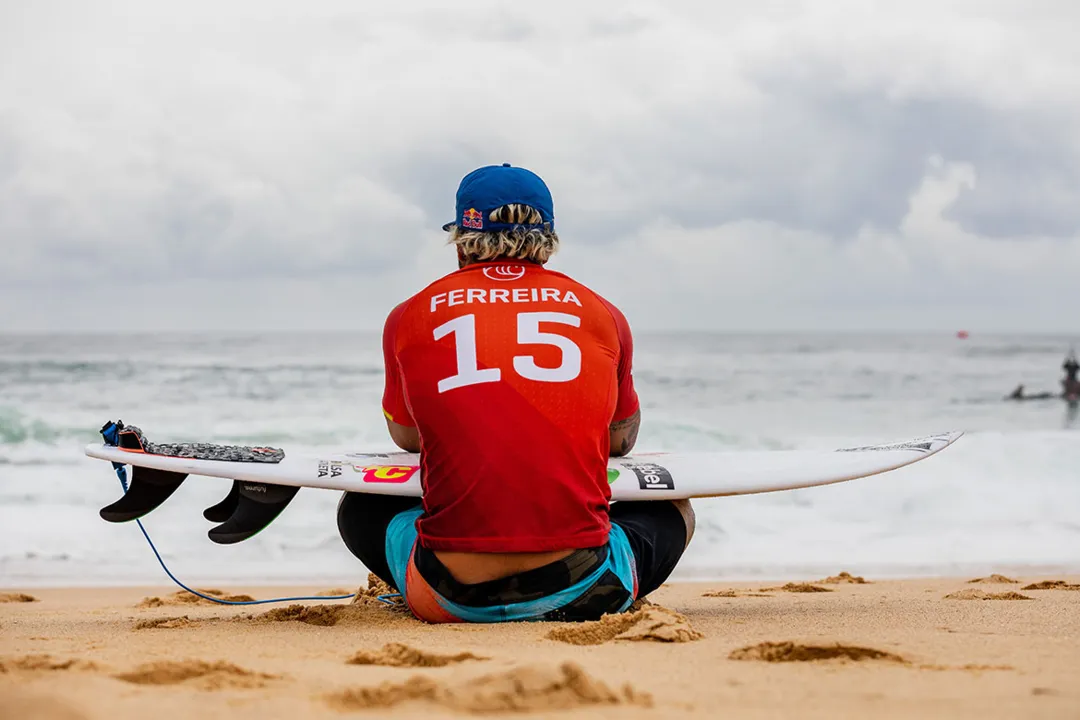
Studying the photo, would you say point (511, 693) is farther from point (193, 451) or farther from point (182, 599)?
point (182, 599)

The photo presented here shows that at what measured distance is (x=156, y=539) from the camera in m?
6.09

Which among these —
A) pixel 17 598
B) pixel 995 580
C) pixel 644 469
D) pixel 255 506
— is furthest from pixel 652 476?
pixel 17 598

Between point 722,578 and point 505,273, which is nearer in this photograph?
point 505,273

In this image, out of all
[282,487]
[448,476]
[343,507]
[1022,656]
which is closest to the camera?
[1022,656]

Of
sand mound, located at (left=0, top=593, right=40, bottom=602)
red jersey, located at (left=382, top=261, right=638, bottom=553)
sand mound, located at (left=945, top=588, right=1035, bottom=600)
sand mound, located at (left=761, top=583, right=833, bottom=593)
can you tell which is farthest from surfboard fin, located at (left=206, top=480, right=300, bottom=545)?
sand mound, located at (left=945, top=588, right=1035, bottom=600)

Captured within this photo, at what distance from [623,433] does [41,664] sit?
1.56m

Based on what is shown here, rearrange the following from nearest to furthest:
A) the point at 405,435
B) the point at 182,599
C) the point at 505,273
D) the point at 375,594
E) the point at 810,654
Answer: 1. the point at 810,654
2. the point at 505,273
3. the point at 405,435
4. the point at 375,594
5. the point at 182,599

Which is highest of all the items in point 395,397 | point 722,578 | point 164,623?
point 395,397

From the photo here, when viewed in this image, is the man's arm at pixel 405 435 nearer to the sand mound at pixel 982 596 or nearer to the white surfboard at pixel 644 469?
the white surfboard at pixel 644 469

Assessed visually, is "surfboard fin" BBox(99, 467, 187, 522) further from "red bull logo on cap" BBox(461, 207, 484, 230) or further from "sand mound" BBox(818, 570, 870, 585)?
"sand mound" BBox(818, 570, 870, 585)

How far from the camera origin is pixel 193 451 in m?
3.18

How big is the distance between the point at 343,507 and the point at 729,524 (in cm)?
A: 397

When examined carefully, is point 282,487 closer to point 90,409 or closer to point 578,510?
point 578,510

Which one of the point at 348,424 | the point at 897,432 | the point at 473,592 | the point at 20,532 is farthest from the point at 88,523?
the point at 897,432
